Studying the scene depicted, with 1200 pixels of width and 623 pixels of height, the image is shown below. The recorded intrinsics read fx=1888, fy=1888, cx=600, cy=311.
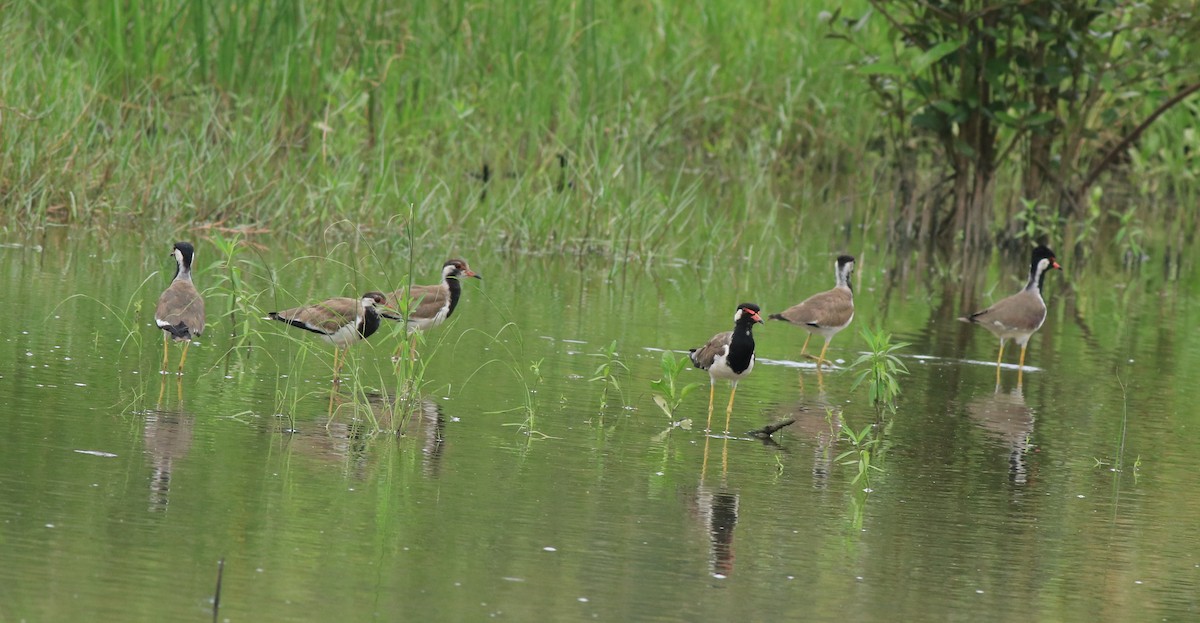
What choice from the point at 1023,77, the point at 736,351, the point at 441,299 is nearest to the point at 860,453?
the point at 736,351

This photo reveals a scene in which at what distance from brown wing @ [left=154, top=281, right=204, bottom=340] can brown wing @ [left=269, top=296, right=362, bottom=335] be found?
21.5 inches

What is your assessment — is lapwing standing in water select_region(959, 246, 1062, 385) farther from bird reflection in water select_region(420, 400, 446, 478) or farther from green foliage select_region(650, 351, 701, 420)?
bird reflection in water select_region(420, 400, 446, 478)

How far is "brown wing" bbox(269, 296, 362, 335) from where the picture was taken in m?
10.2

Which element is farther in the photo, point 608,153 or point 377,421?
point 608,153

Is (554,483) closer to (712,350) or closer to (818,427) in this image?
(818,427)

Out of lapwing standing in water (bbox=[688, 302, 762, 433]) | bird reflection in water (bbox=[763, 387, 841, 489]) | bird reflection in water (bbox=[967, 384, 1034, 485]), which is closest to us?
bird reflection in water (bbox=[763, 387, 841, 489])

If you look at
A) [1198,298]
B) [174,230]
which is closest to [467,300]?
[174,230]

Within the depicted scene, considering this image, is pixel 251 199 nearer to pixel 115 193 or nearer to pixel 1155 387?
pixel 115 193

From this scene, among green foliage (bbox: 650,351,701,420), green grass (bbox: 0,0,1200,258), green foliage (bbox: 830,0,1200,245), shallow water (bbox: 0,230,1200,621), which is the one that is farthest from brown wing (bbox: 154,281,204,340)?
green foliage (bbox: 830,0,1200,245)

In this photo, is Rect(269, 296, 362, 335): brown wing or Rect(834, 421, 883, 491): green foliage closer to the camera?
Rect(834, 421, 883, 491): green foliage

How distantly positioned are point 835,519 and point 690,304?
6612 millimetres

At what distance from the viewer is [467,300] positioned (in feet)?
43.8

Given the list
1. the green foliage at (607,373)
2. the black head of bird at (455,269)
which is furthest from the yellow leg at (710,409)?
the black head of bird at (455,269)

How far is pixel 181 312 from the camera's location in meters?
9.55
